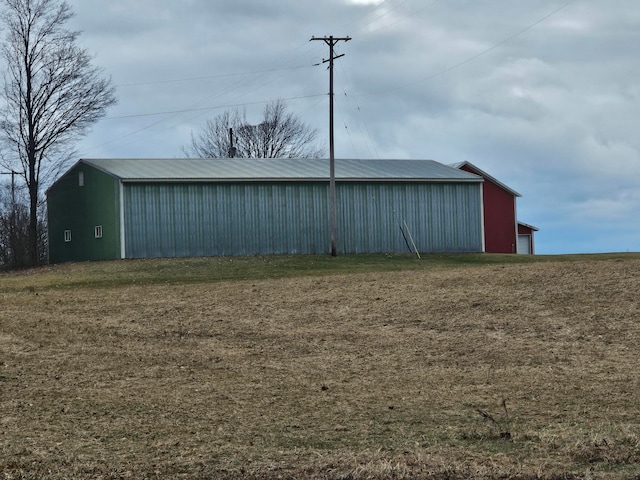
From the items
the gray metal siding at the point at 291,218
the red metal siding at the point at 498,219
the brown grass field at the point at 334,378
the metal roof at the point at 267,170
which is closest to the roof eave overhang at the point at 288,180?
the metal roof at the point at 267,170

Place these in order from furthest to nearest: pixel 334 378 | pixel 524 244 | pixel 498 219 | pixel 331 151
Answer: pixel 524 244 < pixel 498 219 < pixel 331 151 < pixel 334 378

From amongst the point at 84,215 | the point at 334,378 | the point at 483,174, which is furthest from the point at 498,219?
the point at 334,378

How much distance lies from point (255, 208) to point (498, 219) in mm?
13843

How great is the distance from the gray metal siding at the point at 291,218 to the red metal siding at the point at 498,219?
2730 millimetres

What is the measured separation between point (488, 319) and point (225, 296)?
723cm

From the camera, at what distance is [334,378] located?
512 inches

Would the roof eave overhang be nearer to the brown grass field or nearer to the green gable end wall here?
the green gable end wall

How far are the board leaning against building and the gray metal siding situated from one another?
4 centimetres

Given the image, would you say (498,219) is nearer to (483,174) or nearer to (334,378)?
(483,174)

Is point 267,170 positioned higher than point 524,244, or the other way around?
point 267,170

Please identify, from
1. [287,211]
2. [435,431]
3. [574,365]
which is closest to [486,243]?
[287,211]

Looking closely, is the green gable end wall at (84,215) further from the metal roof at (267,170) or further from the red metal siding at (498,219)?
the red metal siding at (498,219)

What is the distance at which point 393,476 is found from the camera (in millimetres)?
7285

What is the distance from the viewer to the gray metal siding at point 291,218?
121 feet
